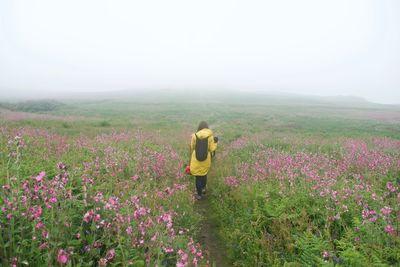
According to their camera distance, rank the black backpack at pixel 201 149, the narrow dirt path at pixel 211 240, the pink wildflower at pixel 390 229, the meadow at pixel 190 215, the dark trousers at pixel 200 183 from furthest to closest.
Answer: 1. the dark trousers at pixel 200 183
2. the black backpack at pixel 201 149
3. the narrow dirt path at pixel 211 240
4. the pink wildflower at pixel 390 229
5. the meadow at pixel 190 215

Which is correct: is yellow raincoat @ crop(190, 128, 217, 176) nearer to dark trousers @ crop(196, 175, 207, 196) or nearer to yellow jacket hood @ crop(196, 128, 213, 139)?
yellow jacket hood @ crop(196, 128, 213, 139)

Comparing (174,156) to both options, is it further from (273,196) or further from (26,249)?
(26,249)

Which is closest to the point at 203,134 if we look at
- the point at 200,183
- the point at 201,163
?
the point at 201,163

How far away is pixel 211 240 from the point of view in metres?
5.70

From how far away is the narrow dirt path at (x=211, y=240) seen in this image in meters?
5.02

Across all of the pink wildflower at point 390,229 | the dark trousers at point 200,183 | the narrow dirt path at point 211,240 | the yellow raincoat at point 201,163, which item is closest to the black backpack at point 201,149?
the yellow raincoat at point 201,163

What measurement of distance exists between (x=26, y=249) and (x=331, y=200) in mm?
5378

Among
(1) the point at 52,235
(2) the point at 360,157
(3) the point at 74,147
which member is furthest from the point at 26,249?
(2) the point at 360,157

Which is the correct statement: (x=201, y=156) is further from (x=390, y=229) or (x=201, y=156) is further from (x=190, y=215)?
(x=390, y=229)

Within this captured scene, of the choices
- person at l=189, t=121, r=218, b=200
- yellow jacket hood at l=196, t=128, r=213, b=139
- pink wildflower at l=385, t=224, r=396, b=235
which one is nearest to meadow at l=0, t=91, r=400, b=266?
pink wildflower at l=385, t=224, r=396, b=235

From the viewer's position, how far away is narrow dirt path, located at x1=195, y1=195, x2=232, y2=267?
198 inches

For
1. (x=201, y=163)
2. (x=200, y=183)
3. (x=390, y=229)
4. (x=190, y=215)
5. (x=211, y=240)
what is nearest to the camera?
(x=390, y=229)

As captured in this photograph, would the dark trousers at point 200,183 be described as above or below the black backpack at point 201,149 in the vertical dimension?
below

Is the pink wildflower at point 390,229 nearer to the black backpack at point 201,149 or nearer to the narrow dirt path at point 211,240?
the narrow dirt path at point 211,240
